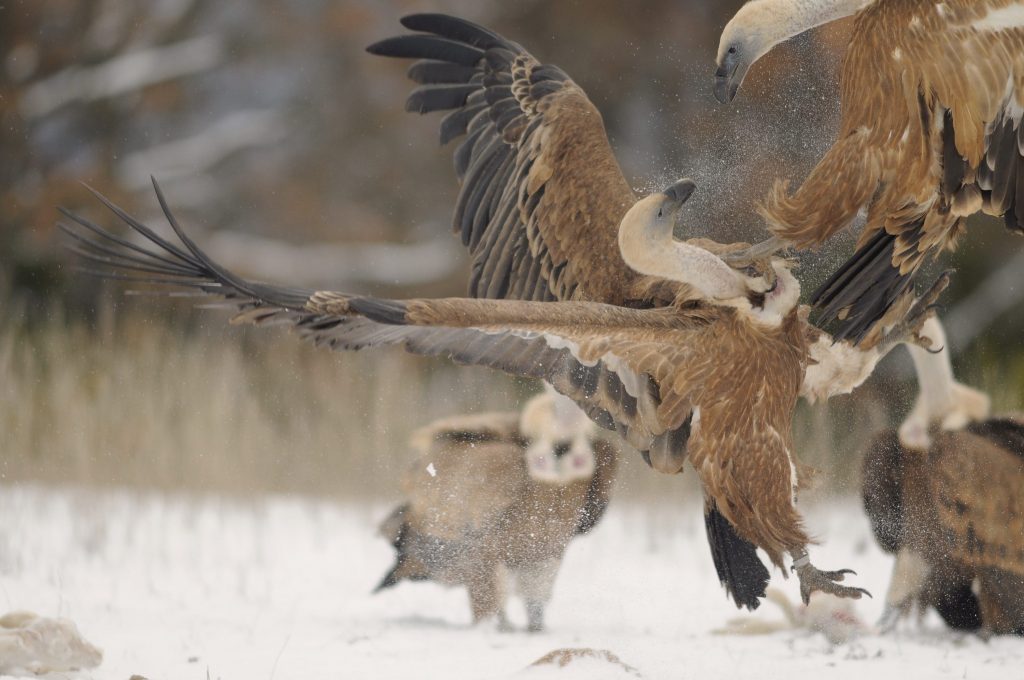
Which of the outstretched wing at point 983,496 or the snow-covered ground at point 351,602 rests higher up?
the outstretched wing at point 983,496

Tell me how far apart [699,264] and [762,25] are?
1.65ft

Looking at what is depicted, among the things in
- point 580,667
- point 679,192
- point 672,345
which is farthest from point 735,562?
point 679,192

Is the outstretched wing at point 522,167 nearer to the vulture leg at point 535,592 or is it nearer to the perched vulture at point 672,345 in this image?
the perched vulture at point 672,345

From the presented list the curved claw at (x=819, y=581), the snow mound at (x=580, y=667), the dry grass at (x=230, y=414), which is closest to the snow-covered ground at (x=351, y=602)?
the snow mound at (x=580, y=667)

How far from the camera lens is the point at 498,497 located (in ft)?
9.09

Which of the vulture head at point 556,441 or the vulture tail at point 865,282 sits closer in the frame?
the vulture tail at point 865,282

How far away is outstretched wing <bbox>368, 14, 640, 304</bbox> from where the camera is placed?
2.63 m

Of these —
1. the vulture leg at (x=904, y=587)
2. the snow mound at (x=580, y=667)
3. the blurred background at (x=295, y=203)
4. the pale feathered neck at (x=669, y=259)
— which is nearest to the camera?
the pale feathered neck at (x=669, y=259)

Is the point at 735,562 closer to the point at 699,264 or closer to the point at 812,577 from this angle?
the point at 812,577

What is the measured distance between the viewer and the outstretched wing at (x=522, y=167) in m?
2.63

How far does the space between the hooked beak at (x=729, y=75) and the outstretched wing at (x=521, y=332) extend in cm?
45

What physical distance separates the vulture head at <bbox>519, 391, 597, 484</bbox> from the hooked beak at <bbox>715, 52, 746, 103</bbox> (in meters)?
0.88

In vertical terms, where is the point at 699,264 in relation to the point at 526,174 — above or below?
below

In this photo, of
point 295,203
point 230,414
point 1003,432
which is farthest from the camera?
point 295,203
